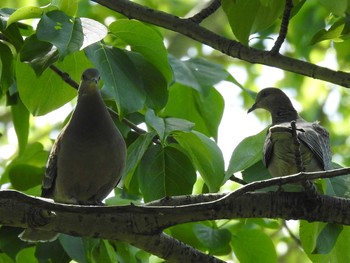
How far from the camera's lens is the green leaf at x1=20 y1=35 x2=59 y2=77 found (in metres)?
3.07

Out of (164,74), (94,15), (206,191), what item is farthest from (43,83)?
(94,15)

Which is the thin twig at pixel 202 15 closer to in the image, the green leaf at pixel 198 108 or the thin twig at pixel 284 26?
the thin twig at pixel 284 26

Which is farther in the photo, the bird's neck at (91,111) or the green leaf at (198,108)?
the green leaf at (198,108)

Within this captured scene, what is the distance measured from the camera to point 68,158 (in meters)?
3.83

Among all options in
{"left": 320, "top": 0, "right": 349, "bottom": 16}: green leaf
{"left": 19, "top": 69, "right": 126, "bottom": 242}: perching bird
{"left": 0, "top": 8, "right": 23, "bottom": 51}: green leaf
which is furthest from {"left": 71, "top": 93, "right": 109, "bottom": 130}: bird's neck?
{"left": 320, "top": 0, "right": 349, "bottom": 16}: green leaf

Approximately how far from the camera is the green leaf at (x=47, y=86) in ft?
12.0

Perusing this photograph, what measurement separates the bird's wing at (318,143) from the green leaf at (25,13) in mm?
1317

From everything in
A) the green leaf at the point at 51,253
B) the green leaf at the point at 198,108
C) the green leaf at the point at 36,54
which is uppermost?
the green leaf at the point at 198,108

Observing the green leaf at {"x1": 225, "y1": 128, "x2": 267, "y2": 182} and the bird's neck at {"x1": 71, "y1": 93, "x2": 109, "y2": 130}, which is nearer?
the green leaf at {"x1": 225, "y1": 128, "x2": 267, "y2": 182}

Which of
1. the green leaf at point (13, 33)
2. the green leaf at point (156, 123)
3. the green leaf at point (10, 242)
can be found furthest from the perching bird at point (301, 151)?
the green leaf at point (10, 242)

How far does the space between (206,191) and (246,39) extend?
1022mm

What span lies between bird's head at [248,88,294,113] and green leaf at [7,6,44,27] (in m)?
2.47

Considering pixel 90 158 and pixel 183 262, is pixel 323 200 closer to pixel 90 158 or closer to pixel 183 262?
pixel 183 262

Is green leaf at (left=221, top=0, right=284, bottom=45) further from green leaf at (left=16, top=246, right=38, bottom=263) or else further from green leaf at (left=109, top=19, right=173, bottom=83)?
green leaf at (left=16, top=246, right=38, bottom=263)
